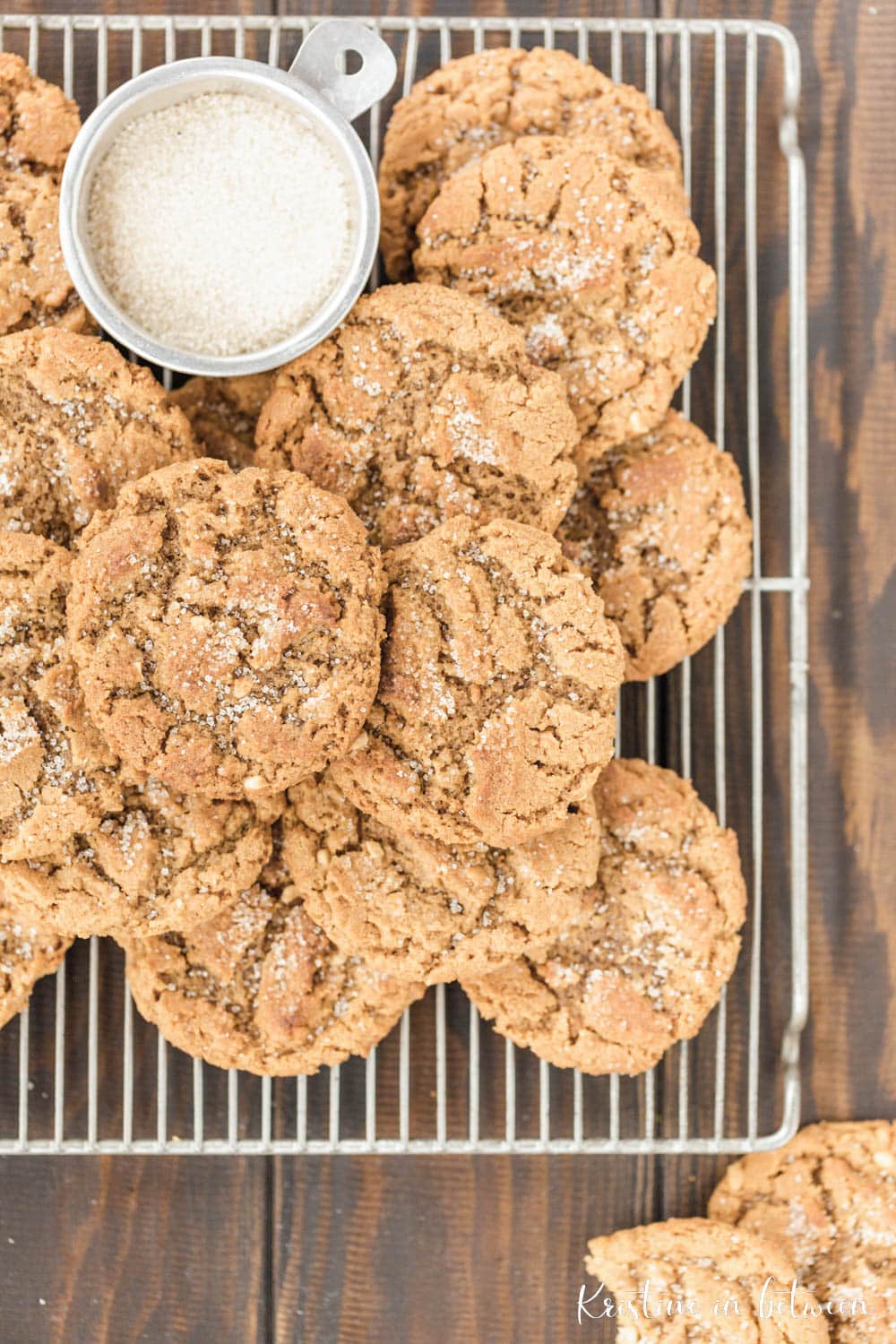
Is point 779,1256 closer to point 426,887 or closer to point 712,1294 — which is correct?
point 712,1294

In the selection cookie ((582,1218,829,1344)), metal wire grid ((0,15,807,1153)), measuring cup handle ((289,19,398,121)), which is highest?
measuring cup handle ((289,19,398,121))

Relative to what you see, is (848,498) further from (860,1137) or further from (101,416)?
(101,416)

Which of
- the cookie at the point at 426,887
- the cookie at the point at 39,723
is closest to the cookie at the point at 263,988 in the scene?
the cookie at the point at 426,887

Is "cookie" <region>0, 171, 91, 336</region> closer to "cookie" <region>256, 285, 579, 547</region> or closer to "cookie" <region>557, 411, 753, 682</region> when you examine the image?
"cookie" <region>256, 285, 579, 547</region>

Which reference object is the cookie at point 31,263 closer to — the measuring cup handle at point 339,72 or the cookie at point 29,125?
the cookie at point 29,125

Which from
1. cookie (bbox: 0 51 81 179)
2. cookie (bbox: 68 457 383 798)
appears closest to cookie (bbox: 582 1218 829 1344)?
cookie (bbox: 68 457 383 798)

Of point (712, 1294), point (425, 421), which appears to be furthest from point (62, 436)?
point (712, 1294)

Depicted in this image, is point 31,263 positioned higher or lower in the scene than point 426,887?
higher
